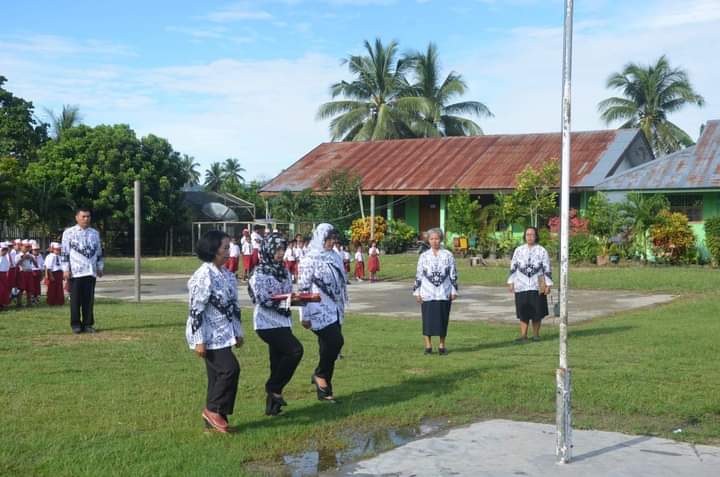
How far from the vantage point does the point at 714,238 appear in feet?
92.7

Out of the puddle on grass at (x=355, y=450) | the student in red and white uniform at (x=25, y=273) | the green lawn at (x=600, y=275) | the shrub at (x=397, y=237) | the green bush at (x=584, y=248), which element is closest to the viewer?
the puddle on grass at (x=355, y=450)

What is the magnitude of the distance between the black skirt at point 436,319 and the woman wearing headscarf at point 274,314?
3.75 metres

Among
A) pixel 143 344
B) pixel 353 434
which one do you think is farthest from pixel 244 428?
pixel 143 344

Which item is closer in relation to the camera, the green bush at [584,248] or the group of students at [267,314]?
the group of students at [267,314]

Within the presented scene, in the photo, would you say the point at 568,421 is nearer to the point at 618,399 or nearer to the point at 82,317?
the point at 618,399

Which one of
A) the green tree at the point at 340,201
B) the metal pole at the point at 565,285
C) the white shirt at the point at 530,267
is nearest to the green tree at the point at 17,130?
the green tree at the point at 340,201

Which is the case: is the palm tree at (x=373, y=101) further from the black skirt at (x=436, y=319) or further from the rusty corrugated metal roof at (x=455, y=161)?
the black skirt at (x=436, y=319)

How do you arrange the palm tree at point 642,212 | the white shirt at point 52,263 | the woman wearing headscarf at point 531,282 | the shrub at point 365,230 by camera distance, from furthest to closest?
the shrub at point 365,230, the palm tree at point 642,212, the white shirt at point 52,263, the woman wearing headscarf at point 531,282

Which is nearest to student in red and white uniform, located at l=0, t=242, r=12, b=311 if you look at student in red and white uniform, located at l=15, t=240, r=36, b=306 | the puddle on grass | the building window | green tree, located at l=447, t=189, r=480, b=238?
student in red and white uniform, located at l=15, t=240, r=36, b=306

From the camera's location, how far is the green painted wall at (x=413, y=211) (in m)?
39.2

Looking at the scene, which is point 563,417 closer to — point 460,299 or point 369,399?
point 369,399

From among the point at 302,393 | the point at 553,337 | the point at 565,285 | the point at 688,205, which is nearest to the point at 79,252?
the point at 302,393

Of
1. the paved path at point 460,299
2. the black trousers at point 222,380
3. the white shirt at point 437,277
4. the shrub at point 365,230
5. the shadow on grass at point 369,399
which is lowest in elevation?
the shadow on grass at point 369,399

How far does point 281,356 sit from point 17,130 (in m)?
38.7
